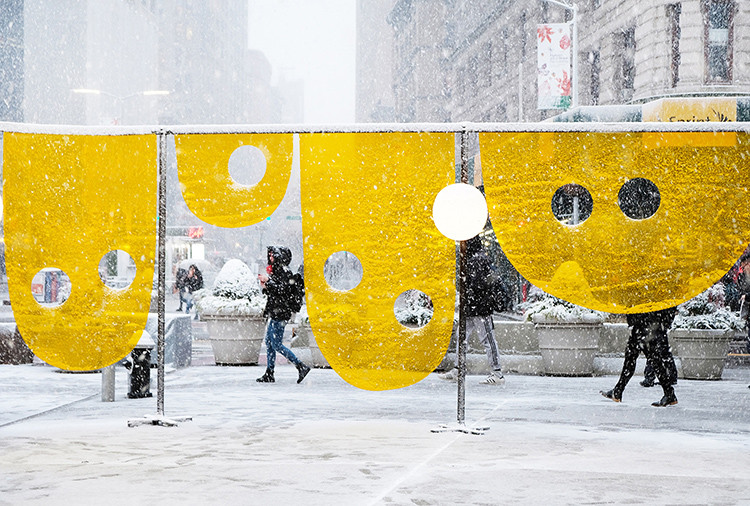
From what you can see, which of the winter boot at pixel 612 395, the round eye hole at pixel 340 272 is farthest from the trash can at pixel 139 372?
the round eye hole at pixel 340 272

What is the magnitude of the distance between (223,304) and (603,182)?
7612 millimetres

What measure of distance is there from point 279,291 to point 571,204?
15.1 metres

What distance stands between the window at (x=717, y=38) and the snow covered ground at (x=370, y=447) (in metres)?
15.2

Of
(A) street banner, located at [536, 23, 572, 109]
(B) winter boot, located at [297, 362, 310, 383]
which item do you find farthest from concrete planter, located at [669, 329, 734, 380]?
(A) street banner, located at [536, 23, 572, 109]

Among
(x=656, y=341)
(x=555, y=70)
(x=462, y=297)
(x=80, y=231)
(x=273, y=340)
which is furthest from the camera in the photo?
(x=555, y=70)

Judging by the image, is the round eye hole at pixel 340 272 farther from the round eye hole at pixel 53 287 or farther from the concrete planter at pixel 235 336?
the round eye hole at pixel 53 287

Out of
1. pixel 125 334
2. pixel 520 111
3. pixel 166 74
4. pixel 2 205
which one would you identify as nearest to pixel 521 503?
pixel 125 334

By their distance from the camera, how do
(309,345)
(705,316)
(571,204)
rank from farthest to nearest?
(571,204), (309,345), (705,316)

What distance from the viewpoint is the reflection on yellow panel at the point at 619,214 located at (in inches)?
321

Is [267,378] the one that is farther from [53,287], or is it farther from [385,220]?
[53,287]

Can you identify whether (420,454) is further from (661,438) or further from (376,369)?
(661,438)

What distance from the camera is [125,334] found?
858cm

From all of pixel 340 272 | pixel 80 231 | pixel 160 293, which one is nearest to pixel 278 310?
pixel 160 293

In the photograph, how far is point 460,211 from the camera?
780cm
